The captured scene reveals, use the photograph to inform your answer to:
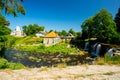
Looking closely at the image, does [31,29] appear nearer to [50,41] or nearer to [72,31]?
[72,31]

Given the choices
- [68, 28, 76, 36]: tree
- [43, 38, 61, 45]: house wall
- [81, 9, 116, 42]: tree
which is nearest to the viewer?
[81, 9, 116, 42]: tree

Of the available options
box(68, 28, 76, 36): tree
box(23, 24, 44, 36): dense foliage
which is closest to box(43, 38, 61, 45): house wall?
box(68, 28, 76, 36): tree

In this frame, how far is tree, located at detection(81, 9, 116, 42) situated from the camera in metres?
50.8

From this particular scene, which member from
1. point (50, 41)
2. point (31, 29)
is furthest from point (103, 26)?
point (31, 29)

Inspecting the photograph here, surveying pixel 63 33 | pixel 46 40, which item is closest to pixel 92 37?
pixel 46 40

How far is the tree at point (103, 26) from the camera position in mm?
50750

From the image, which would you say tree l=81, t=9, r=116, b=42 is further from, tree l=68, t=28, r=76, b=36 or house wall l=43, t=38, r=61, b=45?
tree l=68, t=28, r=76, b=36

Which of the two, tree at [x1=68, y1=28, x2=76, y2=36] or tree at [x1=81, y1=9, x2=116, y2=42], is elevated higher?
tree at [x1=68, y1=28, x2=76, y2=36]

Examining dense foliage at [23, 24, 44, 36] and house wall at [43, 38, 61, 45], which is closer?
house wall at [43, 38, 61, 45]

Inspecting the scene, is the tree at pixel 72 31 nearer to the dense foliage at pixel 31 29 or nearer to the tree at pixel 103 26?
the dense foliage at pixel 31 29

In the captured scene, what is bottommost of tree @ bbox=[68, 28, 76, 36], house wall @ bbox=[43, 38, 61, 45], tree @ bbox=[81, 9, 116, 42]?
house wall @ bbox=[43, 38, 61, 45]

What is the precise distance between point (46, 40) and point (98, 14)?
2162 cm

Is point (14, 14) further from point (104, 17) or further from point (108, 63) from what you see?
point (104, 17)

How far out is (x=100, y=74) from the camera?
8.09 m
